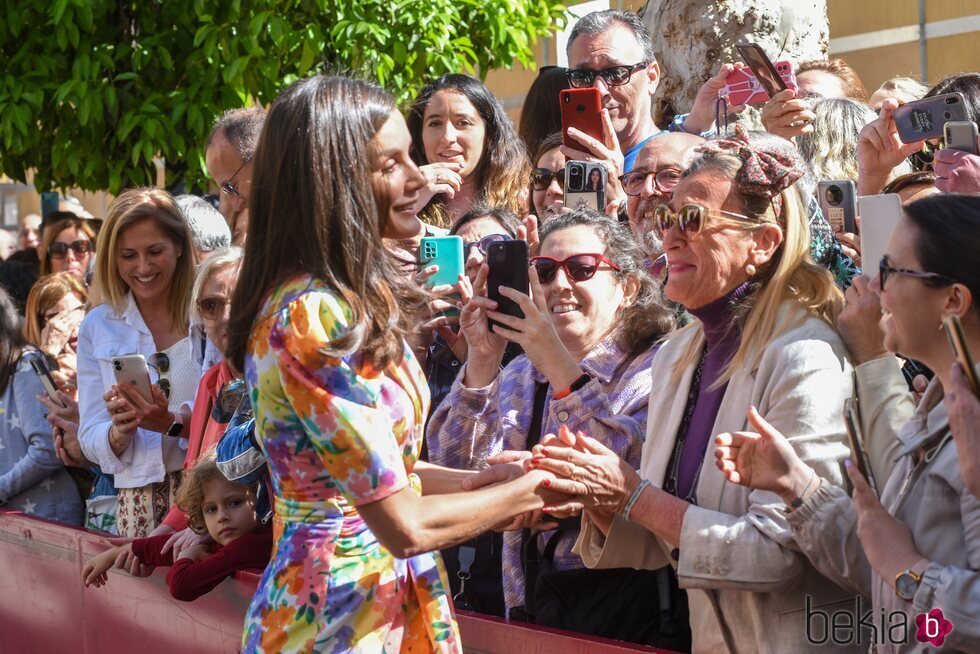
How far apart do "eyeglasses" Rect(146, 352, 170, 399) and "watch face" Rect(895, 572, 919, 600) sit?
147 inches

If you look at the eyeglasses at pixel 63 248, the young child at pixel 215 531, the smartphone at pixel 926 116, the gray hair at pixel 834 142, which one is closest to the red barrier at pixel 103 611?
the young child at pixel 215 531

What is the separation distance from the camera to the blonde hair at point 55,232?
9.22 meters

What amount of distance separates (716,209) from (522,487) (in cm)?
101

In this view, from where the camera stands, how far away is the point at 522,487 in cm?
304

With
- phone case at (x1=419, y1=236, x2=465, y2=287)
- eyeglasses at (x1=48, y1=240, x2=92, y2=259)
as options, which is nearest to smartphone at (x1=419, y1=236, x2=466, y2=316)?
phone case at (x1=419, y1=236, x2=465, y2=287)

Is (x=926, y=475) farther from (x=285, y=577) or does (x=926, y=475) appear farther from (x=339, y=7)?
(x=339, y=7)

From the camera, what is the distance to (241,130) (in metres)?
6.05

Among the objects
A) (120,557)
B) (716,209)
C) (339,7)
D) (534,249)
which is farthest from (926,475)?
(339,7)

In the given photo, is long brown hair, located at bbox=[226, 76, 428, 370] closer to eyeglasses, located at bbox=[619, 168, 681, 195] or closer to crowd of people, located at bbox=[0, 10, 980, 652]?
crowd of people, located at bbox=[0, 10, 980, 652]

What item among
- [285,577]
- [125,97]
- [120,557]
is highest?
[125,97]

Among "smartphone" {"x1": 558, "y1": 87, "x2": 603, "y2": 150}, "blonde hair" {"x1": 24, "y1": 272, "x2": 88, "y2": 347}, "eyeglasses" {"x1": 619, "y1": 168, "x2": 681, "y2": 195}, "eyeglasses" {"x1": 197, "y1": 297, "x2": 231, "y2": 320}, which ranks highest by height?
"smartphone" {"x1": 558, "y1": 87, "x2": 603, "y2": 150}

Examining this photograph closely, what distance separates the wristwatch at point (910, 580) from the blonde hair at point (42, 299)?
234 inches

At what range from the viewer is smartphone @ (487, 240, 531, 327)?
4.25 meters

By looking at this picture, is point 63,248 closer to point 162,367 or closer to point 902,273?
point 162,367
